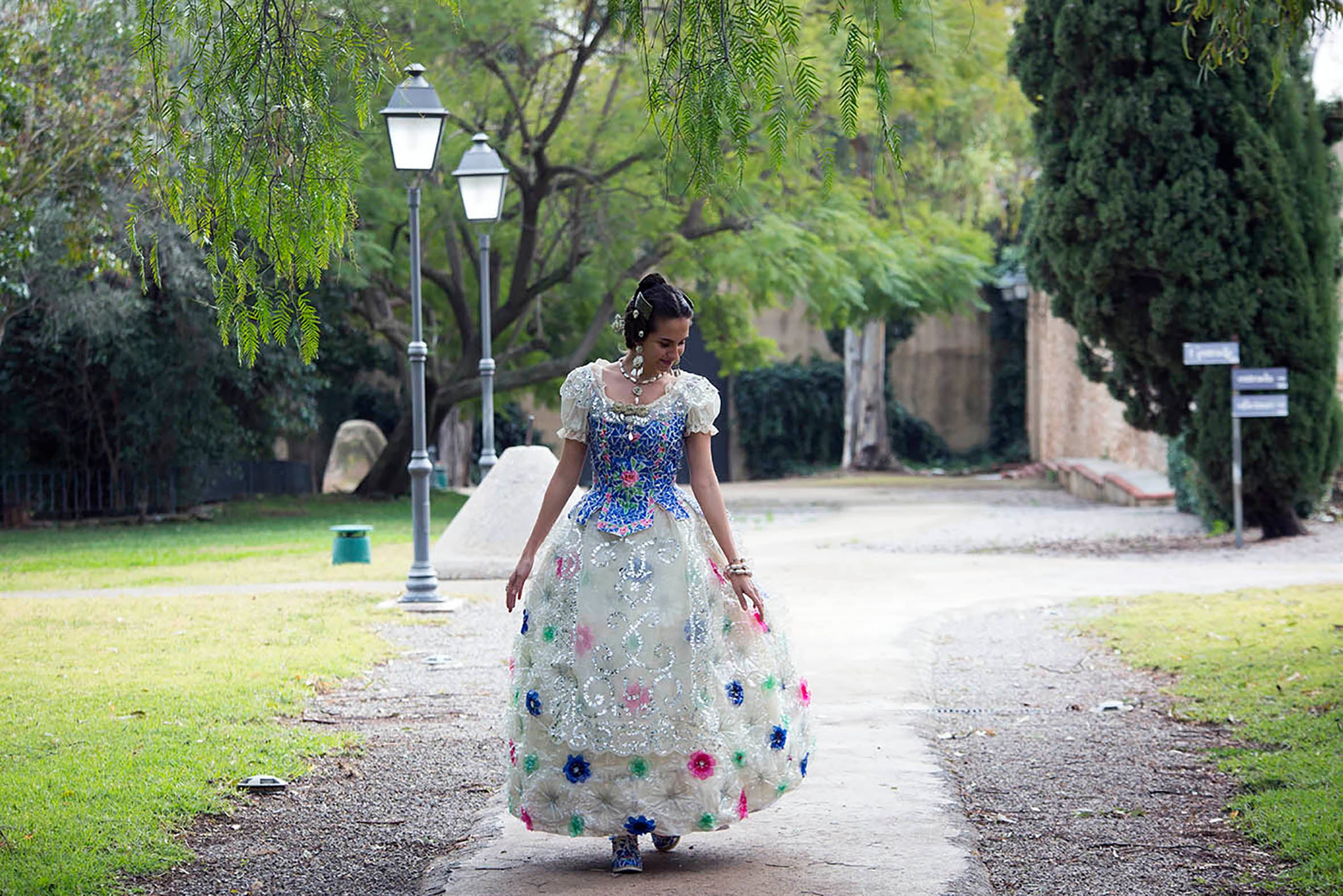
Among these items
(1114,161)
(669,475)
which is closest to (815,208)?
(1114,161)

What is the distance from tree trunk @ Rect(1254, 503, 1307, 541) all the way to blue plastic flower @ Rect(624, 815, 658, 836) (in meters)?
11.9

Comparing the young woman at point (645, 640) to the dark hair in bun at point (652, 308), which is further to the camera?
the dark hair in bun at point (652, 308)

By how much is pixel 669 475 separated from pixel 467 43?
1482 centimetres

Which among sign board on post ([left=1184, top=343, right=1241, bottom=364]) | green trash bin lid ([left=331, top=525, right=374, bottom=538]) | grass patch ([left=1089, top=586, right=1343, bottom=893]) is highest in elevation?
sign board on post ([left=1184, top=343, right=1241, bottom=364])

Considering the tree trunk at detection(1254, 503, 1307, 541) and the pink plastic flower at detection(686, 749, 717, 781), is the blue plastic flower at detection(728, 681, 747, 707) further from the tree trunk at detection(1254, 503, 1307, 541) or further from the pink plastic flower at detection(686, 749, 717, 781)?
the tree trunk at detection(1254, 503, 1307, 541)

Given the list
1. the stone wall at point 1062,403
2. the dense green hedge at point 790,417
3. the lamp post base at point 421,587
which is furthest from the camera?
the dense green hedge at point 790,417

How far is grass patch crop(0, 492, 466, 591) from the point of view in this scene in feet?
43.2

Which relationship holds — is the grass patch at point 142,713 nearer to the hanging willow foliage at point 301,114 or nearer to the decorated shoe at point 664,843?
the decorated shoe at point 664,843

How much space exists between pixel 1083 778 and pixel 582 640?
247 centimetres

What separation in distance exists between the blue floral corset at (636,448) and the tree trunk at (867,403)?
88.9ft

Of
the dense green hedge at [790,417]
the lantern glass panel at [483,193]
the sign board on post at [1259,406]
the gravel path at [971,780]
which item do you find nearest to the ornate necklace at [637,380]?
the gravel path at [971,780]

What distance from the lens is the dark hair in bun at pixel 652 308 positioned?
4.47m

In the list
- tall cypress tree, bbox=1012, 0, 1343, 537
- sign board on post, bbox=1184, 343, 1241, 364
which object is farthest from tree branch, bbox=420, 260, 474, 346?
sign board on post, bbox=1184, 343, 1241, 364

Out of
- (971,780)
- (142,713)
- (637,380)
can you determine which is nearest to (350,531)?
(142,713)
